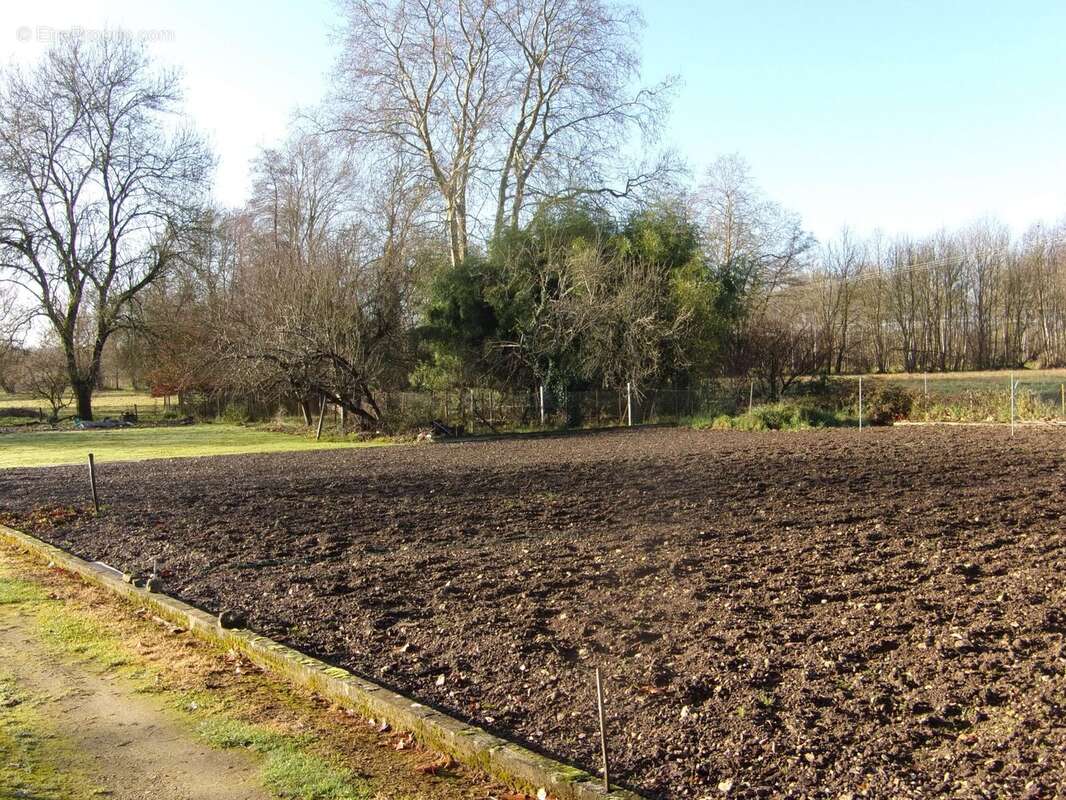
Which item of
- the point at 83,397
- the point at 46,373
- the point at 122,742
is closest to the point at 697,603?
the point at 122,742

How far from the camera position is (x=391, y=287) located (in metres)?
30.6

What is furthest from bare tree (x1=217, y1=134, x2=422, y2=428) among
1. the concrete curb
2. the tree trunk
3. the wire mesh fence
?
the concrete curb

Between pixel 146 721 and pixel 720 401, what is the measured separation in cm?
2653

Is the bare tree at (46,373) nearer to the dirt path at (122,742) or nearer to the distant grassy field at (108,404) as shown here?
the distant grassy field at (108,404)

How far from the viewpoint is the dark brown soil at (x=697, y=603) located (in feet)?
12.2

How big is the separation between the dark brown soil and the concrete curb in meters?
0.16

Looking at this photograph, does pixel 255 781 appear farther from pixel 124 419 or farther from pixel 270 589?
pixel 124 419

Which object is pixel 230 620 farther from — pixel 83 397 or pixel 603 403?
pixel 83 397

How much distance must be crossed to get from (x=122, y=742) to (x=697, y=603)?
3.51 meters

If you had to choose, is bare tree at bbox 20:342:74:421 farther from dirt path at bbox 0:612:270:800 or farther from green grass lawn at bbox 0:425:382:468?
dirt path at bbox 0:612:270:800

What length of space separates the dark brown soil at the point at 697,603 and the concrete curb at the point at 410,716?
16 cm

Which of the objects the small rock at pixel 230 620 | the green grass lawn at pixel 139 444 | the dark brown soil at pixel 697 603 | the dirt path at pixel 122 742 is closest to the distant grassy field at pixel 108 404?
the green grass lawn at pixel 139 444

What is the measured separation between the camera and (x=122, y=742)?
430 centimetres

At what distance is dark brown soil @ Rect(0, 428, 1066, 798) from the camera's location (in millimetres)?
3707
